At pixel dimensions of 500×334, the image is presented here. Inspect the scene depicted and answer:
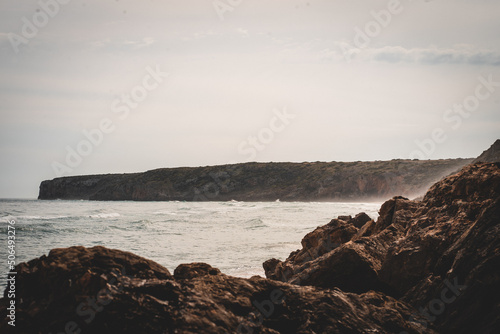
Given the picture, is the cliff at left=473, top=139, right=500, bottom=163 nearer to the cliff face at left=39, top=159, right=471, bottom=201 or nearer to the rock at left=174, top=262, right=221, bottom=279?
the rock at left=174, top=262, right=221, bottom=279

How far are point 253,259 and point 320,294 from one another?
34.7 feet

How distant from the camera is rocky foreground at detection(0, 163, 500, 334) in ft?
13.7

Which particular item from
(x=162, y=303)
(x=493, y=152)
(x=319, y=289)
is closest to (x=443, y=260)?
(x=319, y=289)

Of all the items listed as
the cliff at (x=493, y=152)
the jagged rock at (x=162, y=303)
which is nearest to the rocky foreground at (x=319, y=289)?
the jagged rock at (x=162, y=303)

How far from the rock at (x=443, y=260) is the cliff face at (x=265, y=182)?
80448 mm

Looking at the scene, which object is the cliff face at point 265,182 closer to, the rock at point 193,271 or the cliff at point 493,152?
the cliff at point 493,152

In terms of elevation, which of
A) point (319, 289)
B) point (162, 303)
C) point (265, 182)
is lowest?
point (319, 289)

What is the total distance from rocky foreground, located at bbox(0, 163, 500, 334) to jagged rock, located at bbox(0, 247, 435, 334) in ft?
0.03

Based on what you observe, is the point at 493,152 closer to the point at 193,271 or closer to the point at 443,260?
the point at 443,260

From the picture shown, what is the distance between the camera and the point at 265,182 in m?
113

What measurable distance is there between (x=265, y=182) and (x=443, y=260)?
10735 cm

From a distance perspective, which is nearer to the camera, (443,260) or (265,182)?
(443,260)

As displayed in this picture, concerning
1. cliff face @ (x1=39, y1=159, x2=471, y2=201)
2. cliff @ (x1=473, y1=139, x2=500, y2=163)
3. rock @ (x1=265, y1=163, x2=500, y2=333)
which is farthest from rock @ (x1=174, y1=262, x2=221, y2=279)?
cliff face @ (x1=39, y1=159, x2=471, y2=201)

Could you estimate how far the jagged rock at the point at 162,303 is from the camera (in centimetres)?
411
